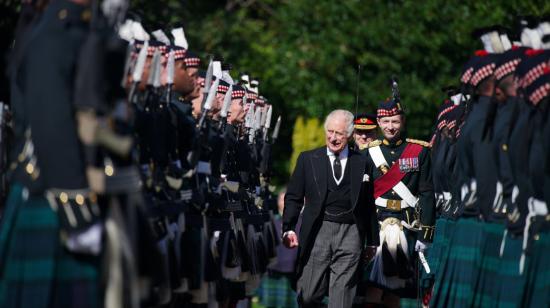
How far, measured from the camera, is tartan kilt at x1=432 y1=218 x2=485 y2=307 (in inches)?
368

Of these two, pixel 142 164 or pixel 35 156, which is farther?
pixel 142 164

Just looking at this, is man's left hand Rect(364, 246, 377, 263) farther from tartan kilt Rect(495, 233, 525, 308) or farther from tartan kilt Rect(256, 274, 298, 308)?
tartan kilt Rect(256, 274, 298, 308)

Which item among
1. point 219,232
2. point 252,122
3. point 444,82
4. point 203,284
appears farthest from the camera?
point 444,82

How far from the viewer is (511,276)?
8.86 meters

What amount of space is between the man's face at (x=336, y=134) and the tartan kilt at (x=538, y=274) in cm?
305

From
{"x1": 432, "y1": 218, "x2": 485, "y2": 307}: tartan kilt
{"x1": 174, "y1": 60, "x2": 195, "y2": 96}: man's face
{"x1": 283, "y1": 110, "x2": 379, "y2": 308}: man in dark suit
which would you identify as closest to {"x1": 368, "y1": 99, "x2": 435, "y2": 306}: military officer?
Result: {"x1": 283, "y1": 110, "x2": 379, "y2": 308}: man in dark suit

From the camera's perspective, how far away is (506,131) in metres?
8.92

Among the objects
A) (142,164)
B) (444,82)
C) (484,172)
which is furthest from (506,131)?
(444,82)

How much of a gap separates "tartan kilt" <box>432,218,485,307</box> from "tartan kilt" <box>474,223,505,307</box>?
0.05 meters

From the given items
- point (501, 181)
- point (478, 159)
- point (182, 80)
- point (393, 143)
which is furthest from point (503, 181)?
point (393, 143)

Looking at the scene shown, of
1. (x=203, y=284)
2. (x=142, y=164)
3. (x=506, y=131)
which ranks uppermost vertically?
(x=506, y=131)

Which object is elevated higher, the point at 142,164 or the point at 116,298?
the point at 142,164

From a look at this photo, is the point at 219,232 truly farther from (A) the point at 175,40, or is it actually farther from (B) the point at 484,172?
(B) the point at 484,172

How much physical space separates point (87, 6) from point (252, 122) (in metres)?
7.72
